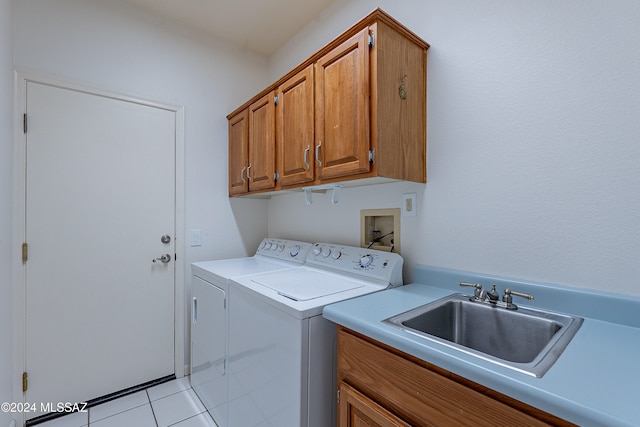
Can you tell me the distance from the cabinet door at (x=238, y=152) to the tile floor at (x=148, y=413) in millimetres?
1480

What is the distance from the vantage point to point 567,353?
74 cm

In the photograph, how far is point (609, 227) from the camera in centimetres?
97

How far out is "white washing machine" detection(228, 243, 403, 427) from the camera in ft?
→ 3.45

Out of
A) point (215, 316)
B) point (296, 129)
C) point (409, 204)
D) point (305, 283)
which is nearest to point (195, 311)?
point (215, 316)

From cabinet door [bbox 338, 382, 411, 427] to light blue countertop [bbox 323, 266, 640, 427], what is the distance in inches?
8.4

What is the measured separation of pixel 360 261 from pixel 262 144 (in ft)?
3.44

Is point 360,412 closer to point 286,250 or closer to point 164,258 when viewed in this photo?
point 286,250

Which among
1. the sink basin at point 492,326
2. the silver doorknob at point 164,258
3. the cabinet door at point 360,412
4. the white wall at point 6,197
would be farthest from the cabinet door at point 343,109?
the white wall at point 6,197

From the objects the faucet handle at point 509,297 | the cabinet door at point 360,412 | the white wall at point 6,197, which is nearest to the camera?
the cabinet door at point 360,412

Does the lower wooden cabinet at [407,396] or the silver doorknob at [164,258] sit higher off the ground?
the silver doorknob at [164,258]

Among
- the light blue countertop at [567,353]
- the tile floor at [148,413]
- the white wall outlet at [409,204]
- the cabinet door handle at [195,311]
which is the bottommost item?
the tile floor at [148,413]

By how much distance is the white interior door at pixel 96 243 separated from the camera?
68.3 inches

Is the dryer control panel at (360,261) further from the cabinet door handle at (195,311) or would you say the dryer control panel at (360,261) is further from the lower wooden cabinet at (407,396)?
the cabinet door handle at (195,311)

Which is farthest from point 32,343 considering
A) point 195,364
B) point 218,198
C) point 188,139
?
point 188,139
